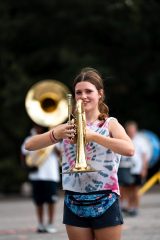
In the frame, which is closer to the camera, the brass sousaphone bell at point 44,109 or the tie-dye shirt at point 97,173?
the tie-dye shirt at point 97,173

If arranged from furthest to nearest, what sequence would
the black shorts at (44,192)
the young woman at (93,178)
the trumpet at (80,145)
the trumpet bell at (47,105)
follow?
the black shorts at (44,192)
the trumpet bell at (47,105)
the young woman at (93,178)
the trumpet at (80,145)

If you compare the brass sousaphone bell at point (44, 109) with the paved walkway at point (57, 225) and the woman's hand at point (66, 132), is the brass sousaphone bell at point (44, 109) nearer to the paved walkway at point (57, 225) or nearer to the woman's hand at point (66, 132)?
the paved walkway at point (57, 225)

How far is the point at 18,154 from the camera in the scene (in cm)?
2728

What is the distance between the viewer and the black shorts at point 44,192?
12195 mm

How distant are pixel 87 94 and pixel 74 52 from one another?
21447 mm

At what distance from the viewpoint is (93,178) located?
18.4 feet

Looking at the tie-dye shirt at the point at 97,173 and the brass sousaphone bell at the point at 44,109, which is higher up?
the brass sousaphone bell at the point at 44,109

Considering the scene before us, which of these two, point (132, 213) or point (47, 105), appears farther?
point (132, 213)

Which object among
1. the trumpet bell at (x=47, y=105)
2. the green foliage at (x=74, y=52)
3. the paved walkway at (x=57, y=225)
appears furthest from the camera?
the green foliage at (x=74, y=52)

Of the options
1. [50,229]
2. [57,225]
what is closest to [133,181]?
[57,225]

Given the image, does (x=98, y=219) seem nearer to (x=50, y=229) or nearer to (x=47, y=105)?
(x=50, y=229)

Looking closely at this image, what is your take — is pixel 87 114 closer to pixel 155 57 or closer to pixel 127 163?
pixel 127 163

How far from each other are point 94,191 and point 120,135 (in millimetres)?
415

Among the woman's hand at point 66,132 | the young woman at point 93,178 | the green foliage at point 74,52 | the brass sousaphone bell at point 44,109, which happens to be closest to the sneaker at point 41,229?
the brass sousaphone bell at point 44,109
